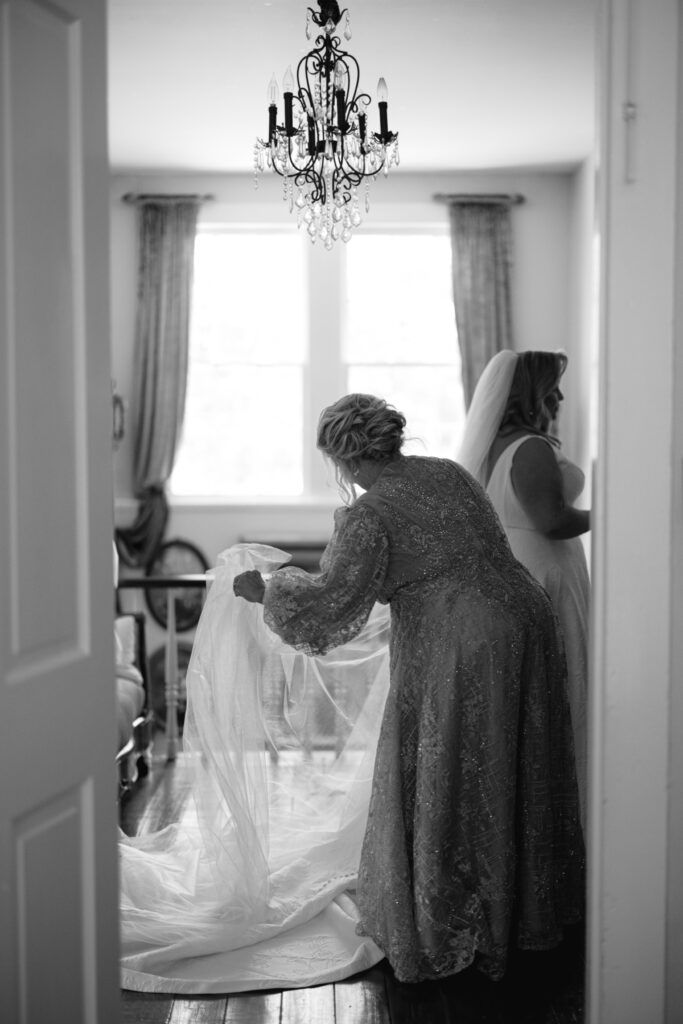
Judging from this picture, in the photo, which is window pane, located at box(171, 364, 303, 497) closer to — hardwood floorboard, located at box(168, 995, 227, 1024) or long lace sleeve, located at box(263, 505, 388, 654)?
long lace sleeve, located at box(263, 505, 388, 654)

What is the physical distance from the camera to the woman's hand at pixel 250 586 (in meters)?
2.66

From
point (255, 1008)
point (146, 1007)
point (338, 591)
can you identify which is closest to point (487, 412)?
point (338, 591)

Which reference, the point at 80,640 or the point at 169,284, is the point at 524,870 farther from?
the point at 169,284

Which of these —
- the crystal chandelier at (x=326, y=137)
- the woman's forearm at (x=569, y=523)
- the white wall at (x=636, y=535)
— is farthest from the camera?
the crystal chandelier at (x=326, y=137)

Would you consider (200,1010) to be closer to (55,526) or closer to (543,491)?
(55,526)

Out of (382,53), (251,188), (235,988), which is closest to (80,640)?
(235,988)

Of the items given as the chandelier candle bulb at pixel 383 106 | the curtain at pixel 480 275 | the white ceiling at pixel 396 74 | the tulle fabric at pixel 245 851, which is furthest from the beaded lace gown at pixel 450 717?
the curtain at pixel 480 275

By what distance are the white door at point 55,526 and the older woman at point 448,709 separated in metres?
0.87

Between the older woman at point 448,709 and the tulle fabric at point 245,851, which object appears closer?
the older woman at point 448,709

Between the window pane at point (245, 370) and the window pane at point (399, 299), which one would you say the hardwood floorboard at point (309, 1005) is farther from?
the window pane at point (399, 299)

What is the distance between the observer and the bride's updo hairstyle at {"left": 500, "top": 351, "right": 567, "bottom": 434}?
10.2ft

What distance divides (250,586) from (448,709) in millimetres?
583

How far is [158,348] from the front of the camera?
719 centimetres

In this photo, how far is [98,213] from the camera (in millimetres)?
1771
